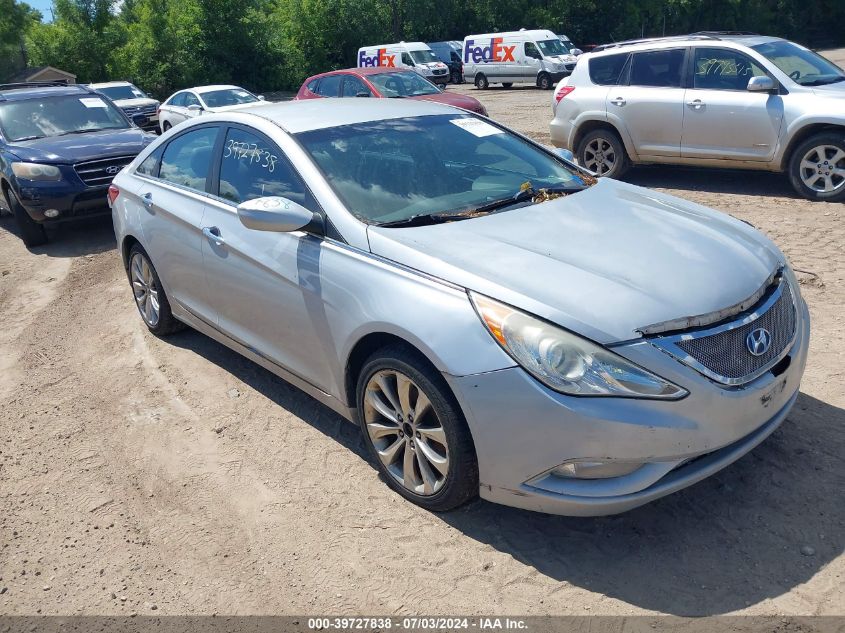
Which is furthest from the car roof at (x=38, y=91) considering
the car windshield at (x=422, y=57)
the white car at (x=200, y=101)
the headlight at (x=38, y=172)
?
the car windshield at (x=422, y=57)

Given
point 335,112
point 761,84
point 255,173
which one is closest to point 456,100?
point 761,84

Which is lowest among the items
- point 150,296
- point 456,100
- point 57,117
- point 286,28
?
point 150,296

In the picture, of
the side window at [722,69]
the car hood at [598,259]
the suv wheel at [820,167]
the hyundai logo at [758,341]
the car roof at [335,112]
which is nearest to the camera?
the car hood at [598,259]

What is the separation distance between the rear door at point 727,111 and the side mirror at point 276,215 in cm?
641

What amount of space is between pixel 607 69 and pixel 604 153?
3.41 ft

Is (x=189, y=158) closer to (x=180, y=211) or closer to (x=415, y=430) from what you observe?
(x=180, y=211)

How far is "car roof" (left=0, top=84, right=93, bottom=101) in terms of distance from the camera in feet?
33.5

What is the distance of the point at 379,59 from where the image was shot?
33531 mm

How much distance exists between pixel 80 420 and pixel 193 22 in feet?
129

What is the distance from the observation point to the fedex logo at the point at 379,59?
32947mm

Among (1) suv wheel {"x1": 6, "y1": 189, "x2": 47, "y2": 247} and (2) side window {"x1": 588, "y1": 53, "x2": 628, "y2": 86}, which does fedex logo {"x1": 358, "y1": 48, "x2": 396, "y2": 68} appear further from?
(1) suv wheel {"x1": 6, "y1": 189, "x2": 47, "y2": 247}

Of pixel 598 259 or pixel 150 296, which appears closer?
pixel 598 259

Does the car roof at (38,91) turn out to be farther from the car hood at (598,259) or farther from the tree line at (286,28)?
the tree line at (286,28)

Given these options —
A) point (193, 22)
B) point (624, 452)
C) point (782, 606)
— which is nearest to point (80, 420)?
point (624, 452)
